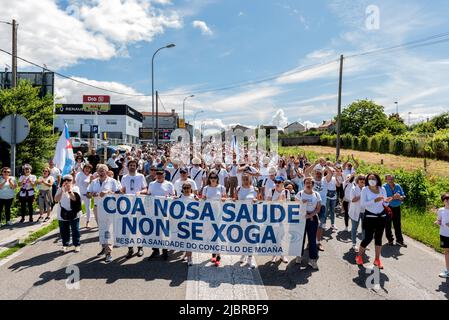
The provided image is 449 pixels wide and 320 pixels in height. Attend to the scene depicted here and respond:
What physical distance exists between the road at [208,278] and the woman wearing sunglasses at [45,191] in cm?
254

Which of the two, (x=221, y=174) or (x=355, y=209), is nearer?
(x=355, y=209)

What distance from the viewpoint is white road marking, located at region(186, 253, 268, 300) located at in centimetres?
501

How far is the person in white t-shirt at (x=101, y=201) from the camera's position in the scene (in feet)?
21.8

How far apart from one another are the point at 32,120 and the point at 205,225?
11625mm

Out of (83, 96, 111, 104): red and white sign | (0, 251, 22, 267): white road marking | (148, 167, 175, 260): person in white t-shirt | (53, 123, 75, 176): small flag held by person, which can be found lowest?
(0, 251, 22, 267): white road marking

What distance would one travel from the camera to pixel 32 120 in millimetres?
14586

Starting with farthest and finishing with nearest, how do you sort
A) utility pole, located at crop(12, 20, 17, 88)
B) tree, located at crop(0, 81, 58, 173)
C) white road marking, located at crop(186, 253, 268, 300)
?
tree, located at crop(0, 81, 58, 173) → utility pole, located at crop(12, 20, 17, 88) → white road marking, located at crop(186, 253, 268, 300)

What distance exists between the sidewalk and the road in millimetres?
501

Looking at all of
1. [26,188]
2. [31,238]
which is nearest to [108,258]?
[31,238]

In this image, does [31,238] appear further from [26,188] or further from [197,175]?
[197,175]

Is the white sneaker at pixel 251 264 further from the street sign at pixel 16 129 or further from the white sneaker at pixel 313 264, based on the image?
the street sign at pixel 16 129

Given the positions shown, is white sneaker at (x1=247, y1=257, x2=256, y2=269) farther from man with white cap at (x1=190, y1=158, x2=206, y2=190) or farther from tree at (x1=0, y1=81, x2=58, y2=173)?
tree at (x1=0, y1=81, x2=58, y2=173)

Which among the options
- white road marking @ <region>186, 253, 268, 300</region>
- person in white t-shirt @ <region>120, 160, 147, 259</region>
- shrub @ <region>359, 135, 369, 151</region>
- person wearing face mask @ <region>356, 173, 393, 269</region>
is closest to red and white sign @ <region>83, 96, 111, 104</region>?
shrub @ <region>359, 135, 369, 151</region>
